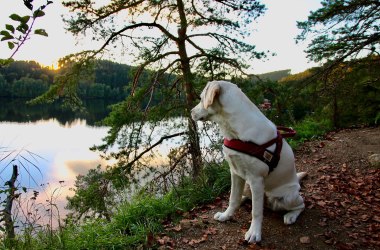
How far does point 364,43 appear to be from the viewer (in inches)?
396

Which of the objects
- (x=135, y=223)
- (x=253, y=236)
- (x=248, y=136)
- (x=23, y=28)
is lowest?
(x=135, y=223)

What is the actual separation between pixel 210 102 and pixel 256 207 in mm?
1324

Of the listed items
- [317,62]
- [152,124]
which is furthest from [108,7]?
[317,62]

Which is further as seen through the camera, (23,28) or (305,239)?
(305,239)

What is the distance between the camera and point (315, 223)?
4.29m

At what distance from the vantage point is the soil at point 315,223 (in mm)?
3914

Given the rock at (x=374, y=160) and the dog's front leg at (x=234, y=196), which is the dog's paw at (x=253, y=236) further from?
the rock at (x=374, y=160)

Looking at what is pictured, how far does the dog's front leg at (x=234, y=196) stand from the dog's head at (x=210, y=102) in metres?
0.86

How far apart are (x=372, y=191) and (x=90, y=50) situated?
9.45m

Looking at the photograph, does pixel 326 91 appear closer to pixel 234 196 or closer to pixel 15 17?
pixel 234 196

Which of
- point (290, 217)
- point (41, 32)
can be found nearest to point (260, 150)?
point (290, 217)

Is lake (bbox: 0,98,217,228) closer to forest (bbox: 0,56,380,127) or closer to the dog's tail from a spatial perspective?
forest (bbox: 0,56,380,127)

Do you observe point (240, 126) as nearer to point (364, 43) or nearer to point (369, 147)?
point (369, 147)

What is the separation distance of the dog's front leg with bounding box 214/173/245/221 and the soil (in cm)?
9
